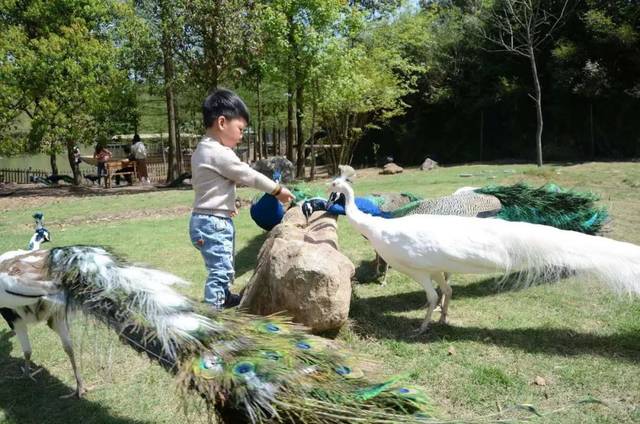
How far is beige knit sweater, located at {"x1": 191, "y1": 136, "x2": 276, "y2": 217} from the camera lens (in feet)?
12.5

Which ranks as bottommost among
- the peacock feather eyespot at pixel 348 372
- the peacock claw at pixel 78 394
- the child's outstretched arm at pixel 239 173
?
the peacock claw at pixel 78 394

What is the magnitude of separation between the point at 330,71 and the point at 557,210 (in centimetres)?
1105

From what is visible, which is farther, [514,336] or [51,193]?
[51,193]

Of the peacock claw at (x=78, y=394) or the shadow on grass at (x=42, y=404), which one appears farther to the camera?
the peacock claw at (x=78, y=394)

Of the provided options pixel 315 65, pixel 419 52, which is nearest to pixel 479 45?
pixel 419 52

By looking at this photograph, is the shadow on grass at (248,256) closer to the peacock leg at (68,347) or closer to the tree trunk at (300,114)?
the peacock leg at (68,347)

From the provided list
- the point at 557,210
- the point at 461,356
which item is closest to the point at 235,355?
the point at 461,356

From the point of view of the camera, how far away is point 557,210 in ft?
18.2

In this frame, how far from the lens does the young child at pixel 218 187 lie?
3.83 m

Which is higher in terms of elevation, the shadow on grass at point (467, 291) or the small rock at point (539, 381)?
the shadow on grass at point (467, 291)

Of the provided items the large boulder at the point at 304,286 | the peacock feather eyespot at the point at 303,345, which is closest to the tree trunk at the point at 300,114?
the large boulder at the point at 304,286

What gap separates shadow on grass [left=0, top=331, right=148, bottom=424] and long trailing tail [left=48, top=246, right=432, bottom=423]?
95 cm

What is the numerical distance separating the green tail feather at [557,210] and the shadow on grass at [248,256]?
9.97 ft

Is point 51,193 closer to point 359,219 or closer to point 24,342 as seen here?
point 24,342
